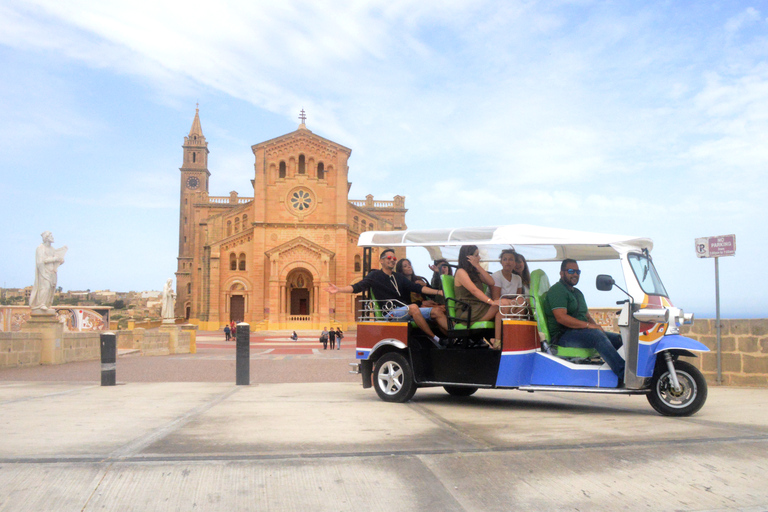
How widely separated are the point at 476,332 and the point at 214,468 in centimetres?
392

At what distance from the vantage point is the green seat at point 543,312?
21.7ft

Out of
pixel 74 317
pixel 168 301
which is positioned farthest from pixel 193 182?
pixel 74 317

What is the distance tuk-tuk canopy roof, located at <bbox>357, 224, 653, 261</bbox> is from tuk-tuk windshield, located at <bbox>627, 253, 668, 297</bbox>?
11 centimetres

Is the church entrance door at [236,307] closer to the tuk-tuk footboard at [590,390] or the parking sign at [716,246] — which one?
the parking sign at [716,246]

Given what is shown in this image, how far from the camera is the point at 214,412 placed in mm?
6676

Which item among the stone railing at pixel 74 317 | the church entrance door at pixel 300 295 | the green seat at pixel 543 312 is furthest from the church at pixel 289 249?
the green seat at pixel 543 312

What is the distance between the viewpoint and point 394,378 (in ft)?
25.0

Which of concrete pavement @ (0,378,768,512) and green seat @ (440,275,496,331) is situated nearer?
concrete pavement @ (0,378,768,512)

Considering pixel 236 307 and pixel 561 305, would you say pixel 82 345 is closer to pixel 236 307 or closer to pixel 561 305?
pixel 561 305

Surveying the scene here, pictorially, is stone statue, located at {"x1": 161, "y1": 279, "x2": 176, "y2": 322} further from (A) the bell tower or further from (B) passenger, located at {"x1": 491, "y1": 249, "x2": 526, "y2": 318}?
(A) the bell tower

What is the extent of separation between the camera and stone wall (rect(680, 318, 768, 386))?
988 centimetres

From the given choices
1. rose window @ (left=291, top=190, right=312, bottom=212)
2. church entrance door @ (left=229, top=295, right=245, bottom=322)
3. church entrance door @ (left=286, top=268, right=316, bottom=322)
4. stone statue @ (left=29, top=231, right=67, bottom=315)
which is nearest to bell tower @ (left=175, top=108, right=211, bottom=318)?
church entrance door @ (left=229, top=295, right=245, bottom=322)

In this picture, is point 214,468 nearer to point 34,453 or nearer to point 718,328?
point 34,453

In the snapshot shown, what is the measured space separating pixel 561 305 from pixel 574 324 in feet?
0.84
